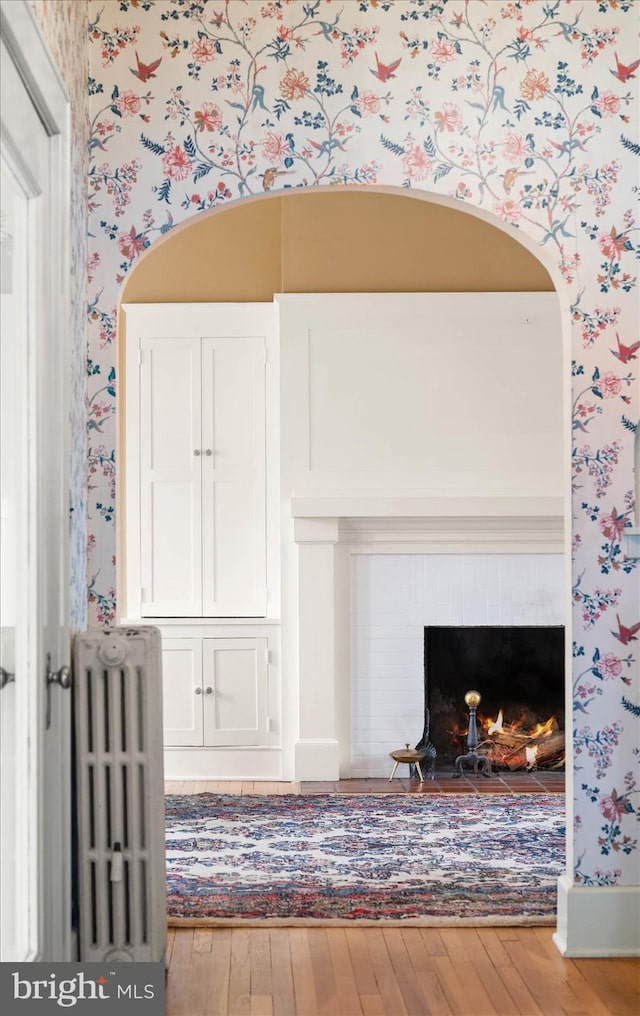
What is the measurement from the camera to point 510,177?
3.21m

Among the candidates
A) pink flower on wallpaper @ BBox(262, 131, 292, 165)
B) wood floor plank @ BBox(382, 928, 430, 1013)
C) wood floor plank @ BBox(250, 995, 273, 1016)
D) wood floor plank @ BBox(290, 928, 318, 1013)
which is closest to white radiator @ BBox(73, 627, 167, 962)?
wood floor plank @ BBox(250, 995, 273, 1016)

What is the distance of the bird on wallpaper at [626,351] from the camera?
10.6ft

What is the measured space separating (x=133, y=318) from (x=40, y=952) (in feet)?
12.6

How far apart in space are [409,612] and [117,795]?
3001 mm

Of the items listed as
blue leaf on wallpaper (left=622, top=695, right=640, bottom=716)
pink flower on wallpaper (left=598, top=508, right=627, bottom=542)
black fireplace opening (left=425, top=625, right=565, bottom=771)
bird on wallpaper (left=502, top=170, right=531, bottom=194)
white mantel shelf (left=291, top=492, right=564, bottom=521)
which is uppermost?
bird on wallpaper (left=502, top=170, right=531, bottom=194)

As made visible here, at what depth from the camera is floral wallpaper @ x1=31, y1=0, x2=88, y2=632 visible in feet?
9.25

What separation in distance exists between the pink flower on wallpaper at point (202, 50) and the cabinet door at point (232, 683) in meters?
3.08

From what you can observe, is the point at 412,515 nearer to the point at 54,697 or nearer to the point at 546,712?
the point at 546,712

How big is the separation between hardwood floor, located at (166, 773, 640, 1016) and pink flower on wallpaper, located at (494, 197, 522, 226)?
7.14 feet

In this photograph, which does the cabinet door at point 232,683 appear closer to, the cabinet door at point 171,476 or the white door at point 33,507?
the cabinet door at point 171,476

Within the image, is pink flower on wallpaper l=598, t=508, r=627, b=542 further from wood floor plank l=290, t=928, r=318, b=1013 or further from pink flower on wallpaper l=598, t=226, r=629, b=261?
wood floor plank l=290, t=928, r=318, b=1013

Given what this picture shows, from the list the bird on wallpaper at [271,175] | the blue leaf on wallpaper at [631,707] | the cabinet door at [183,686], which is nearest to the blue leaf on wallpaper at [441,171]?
the bird on wallpaper at [271,175]

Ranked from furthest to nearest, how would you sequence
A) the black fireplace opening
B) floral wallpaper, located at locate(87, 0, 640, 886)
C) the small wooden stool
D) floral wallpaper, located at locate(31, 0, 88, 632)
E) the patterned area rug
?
1. the black fireplace opening
2. the small wooden stool
3. the patterned area rug
4. floral wallpaper, located at locate(87, 0, 640, 886)
5. floral wallpaper, located at locate(31, 0, 88, 632)

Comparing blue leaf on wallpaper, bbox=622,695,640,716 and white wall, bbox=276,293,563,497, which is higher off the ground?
white wall, bbox=276,293,563,497
